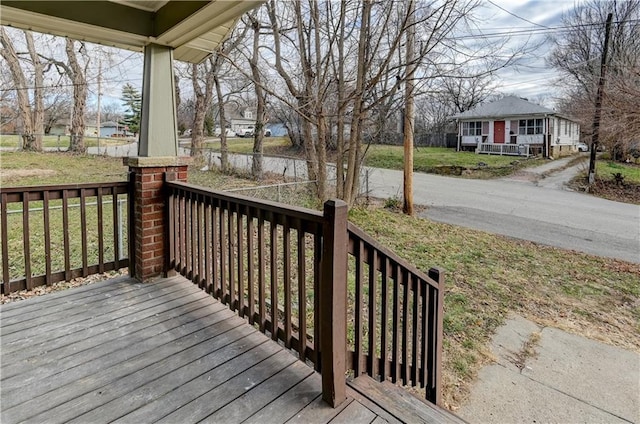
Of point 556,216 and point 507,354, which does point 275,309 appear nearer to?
point 507,354

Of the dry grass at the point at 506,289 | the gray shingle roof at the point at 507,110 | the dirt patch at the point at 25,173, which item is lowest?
the dry grass at the point at 506,289

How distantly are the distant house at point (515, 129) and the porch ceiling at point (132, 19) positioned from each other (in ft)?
79.9

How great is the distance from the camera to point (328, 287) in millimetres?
1774

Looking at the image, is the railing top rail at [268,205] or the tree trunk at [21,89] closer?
the railing top rail at [268,205]

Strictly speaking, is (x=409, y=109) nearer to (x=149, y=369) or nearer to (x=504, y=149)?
(x=149, y=369)

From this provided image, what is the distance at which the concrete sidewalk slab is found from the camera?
2635mm

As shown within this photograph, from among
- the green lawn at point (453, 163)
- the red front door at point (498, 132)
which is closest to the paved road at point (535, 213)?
the green lawn at point (453, 163)

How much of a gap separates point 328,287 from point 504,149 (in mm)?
25504

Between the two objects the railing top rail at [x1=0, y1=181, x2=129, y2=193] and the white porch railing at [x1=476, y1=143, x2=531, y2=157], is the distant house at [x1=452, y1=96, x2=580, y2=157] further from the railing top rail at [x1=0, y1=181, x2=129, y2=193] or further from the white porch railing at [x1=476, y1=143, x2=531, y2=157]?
the railing top rail at [x1=0, y1=181, x2=129, y2=193]

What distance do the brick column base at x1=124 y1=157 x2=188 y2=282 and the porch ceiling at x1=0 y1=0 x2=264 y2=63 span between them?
1.01m

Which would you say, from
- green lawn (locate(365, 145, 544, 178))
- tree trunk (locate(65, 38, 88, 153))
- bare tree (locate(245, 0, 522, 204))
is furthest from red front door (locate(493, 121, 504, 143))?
tree trunk (locate(65, 38, 88, 153))

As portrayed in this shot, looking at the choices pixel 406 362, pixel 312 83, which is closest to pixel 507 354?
pixel 406 362

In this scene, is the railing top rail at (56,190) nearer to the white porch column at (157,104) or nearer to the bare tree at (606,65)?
the white porch column at (157,104)

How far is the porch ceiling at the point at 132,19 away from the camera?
8.50 feet
